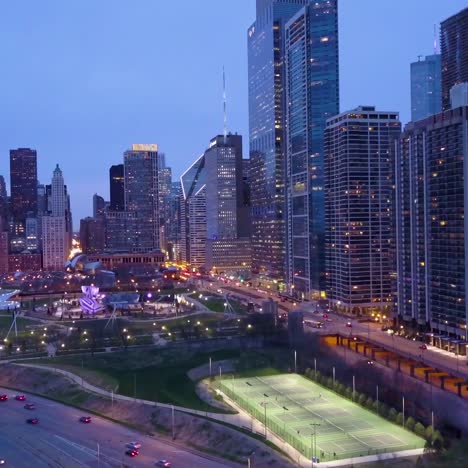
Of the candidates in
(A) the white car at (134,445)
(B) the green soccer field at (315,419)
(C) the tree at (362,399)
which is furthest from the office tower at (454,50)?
(A) the white car at (134,445)

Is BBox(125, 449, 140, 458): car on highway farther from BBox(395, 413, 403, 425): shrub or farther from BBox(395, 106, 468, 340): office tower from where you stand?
BBox(395, 106, 468, 340): office tower

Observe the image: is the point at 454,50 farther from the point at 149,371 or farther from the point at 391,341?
the point at 149,371

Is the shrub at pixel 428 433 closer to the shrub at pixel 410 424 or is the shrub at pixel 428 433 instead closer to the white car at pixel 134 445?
the shrub at pixel 410 424

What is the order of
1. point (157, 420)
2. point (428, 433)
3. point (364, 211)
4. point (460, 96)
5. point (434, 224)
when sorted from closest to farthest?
1. point (428, 433)
2. point (157, 420)
3. point (460, 96)
4. point (434, 224)
5. point (364, 211)

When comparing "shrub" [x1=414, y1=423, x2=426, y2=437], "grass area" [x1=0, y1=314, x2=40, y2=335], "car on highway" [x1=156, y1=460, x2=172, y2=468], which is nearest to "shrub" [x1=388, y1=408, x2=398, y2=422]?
"shrub" [x1=414, y1=423, x2=426, y2=437]

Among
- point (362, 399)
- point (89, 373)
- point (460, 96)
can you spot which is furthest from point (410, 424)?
point (460, 96)

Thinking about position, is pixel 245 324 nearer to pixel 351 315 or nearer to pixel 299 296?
pixel 351 315

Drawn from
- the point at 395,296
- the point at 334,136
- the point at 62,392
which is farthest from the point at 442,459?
the point at 334,136
